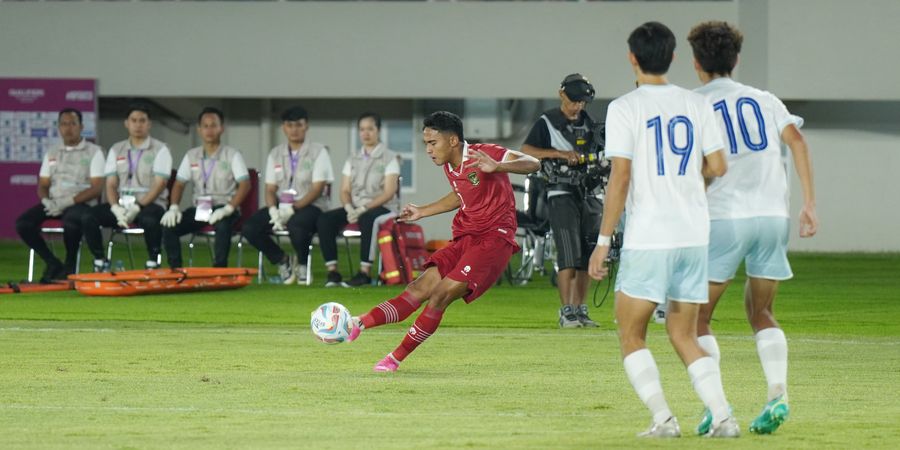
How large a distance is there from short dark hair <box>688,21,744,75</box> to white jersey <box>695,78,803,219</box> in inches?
3.1

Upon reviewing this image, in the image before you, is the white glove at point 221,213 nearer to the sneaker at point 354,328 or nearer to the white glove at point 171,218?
the white glove at point 171,218

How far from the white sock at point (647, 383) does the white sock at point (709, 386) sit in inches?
5.5

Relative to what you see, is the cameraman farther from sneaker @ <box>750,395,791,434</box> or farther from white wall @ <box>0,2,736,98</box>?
white wall @ <box>0,2,736,98</box>

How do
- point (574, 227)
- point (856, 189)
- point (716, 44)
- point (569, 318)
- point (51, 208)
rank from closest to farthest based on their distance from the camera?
1. point (716, 44)
2. point (569, 318)
3. point (574, 227)
4. point (51, 208)
5. point (856, 189)

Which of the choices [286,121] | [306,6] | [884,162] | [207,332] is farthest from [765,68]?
[207,332]

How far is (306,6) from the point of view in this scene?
2486 centimetres

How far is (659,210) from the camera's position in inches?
226

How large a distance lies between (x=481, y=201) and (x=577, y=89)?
3028 mm

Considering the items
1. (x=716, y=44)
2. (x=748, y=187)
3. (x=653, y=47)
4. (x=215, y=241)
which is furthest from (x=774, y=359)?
(x=215, y=241)

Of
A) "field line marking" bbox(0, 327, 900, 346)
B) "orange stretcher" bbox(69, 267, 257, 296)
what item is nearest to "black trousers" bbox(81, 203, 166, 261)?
"orange stretcher" bbox(69, 267, 257, 296)

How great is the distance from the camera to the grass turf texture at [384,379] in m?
6.06

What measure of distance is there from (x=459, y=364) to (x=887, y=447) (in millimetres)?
3640

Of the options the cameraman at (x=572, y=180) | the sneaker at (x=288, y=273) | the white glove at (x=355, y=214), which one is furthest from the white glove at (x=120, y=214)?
the cameraman at (x=572, y=180)

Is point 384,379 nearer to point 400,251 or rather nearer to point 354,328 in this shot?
point 354,328
